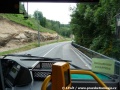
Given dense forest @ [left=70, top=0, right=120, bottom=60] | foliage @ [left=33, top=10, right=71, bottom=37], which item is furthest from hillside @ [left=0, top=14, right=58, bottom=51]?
dense forest @ [left=70, top=0, right=120, bottom=60]

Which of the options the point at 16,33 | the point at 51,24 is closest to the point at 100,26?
the point at 16,33

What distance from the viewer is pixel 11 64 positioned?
3.12 meters

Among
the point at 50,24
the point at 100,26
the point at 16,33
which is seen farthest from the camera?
the point at 100,26

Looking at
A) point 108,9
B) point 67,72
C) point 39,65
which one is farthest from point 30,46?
point 108,9

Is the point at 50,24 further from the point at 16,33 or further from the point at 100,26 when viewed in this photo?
the point at 100,26

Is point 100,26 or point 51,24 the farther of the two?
point 100,26

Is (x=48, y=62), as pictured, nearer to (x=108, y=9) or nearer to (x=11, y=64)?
(x=11, y=64)

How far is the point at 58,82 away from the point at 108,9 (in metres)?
13.0

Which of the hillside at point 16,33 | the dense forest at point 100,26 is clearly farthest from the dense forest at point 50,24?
the dense forest at point 100,26

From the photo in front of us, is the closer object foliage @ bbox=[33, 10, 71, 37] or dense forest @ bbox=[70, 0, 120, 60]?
foliage @ bbox=[33, 10, 71, 37]

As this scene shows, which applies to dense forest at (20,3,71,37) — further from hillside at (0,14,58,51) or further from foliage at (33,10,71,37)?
hillside at (0,14,58,51)

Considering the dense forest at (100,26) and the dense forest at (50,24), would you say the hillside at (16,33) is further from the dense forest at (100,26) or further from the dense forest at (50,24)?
the dense forest at (100,26)

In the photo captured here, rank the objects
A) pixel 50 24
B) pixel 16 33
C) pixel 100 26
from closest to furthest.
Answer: pixel 50 24 → pixel 16 33 → pixel 100 26

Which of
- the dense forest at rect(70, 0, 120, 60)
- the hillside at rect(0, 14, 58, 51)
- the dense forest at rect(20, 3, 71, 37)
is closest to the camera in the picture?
the dense forest at rect(20, 3, 71, 37)
